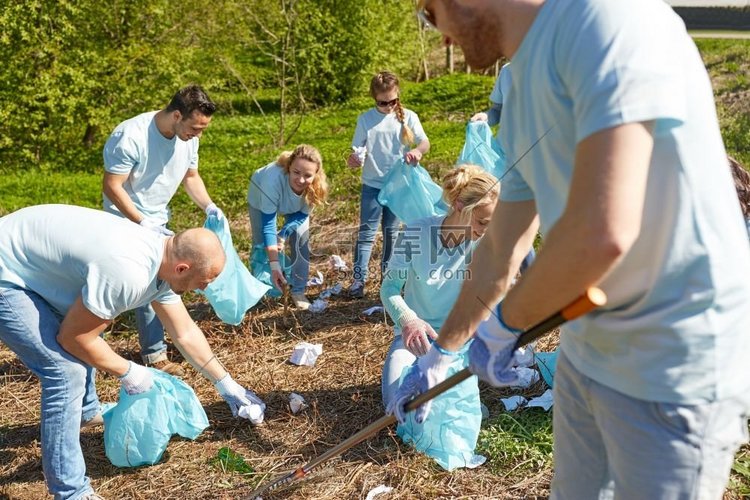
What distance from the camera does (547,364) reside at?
12.4ft

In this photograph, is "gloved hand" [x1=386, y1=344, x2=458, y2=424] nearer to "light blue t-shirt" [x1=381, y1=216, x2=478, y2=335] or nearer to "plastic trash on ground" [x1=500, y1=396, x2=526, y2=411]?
"light blue t-shirt" [x1=381, y1=216, x2=478, y2=335]

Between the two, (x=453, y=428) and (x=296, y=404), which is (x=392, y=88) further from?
(x=453, y=428)

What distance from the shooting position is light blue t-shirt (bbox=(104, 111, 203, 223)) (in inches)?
164

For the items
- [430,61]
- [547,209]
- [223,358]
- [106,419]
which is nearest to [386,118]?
[223,358]

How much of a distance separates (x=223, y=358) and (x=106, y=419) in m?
1.08

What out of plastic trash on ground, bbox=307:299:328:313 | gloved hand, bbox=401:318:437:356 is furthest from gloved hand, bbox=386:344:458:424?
plastic trash on ground, bbox=307:299:328:313

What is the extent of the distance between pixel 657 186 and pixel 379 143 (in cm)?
408

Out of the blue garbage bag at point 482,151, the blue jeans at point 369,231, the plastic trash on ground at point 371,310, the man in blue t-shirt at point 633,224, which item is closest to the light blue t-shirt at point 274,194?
the blue jeans at point 369,231

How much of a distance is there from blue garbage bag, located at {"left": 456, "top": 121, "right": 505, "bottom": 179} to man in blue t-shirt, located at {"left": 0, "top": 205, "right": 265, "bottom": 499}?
8.04 feet

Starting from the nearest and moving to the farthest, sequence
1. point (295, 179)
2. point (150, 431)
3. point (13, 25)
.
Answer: point (150, 431) < point (295, 179) < point (13, 25)

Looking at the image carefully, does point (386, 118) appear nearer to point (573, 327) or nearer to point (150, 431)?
point (150, 431)

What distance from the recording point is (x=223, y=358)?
14.3 feet

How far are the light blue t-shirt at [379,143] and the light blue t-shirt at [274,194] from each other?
1.71 ft

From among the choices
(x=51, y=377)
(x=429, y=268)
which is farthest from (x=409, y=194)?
(x=51, y=377)
